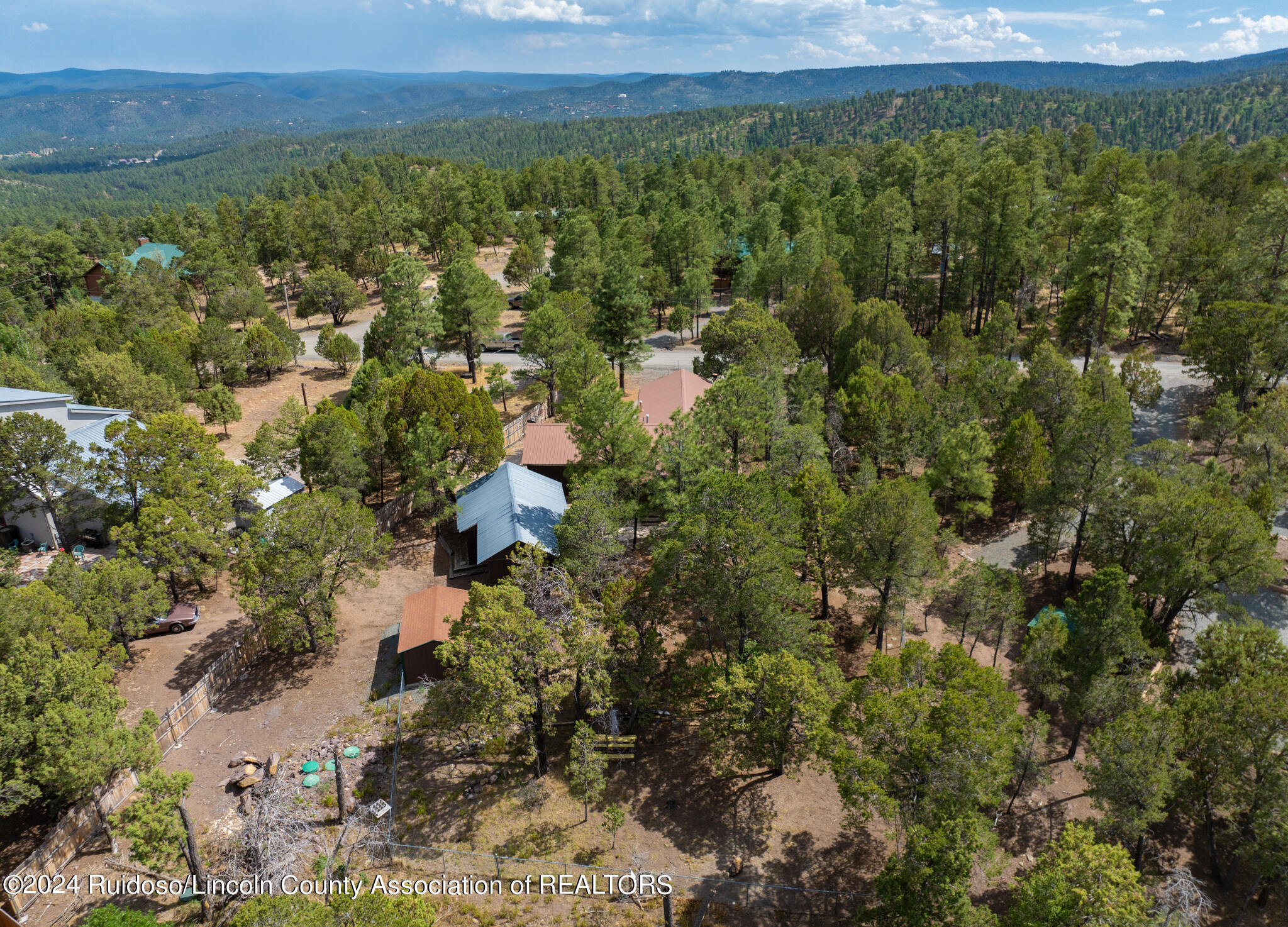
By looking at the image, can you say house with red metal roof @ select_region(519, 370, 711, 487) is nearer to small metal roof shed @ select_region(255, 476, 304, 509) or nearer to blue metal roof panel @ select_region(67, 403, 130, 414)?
small metal roof shed @ select_region(255, 476, 304, 509)

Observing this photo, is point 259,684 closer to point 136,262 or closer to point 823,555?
point 823,555

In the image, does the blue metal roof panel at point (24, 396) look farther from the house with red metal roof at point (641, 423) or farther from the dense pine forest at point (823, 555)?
the house with red metal roof at point (641, 423)

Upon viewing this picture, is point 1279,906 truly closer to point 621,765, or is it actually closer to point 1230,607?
point 1230,607

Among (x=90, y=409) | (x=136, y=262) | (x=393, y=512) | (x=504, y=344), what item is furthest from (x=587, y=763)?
(x=136, y=262)

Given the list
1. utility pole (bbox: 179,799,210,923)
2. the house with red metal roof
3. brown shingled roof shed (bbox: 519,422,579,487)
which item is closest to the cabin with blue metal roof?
brown shingled roof shed (bbox: 519,422,579,487)

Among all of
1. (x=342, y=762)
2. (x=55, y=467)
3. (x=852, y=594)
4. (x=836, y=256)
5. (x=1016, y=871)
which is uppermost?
(x=836, y=256)

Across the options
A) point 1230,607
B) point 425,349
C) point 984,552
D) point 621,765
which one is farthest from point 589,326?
point 1230,607
